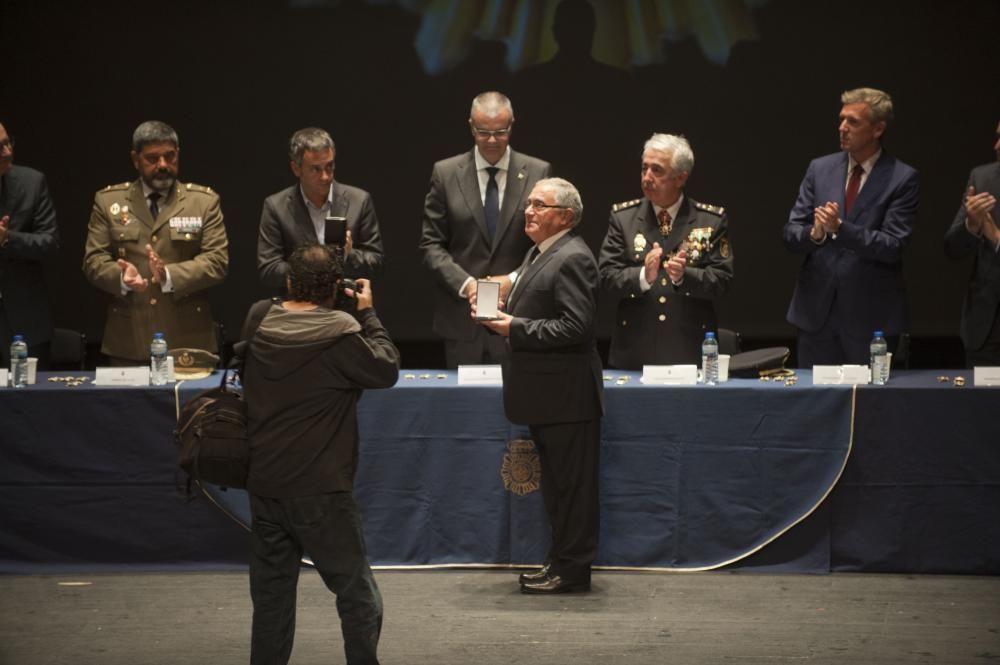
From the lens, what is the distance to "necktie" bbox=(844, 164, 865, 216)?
5.64m

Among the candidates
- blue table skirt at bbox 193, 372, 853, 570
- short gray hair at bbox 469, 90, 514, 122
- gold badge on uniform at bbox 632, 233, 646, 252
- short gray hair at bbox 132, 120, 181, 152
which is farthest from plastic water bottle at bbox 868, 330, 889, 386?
short gray hair at bbox 132, 120, 181, 152

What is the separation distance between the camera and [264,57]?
25.9ft

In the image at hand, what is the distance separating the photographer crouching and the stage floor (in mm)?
565

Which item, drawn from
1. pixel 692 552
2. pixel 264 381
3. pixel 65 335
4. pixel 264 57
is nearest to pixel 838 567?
pixel 692 552

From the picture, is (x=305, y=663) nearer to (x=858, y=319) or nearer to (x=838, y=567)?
(x=838, y=567)

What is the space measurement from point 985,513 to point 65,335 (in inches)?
153

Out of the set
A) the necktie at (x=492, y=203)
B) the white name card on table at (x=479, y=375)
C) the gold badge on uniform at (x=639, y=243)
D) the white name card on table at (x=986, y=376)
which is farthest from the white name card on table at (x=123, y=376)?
the white name card on table at (x=986, y=376)

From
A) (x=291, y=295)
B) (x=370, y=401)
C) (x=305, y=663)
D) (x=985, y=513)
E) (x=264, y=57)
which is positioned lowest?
(x=305, y=663)

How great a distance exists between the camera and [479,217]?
5.74 m

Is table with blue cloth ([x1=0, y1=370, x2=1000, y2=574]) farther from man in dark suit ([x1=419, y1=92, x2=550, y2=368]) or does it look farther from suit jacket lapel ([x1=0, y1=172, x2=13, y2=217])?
suit jacket lapel ([x1=0, y1=172, x2=13, y2=217])

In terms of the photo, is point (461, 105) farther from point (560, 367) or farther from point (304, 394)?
point (304, 394)

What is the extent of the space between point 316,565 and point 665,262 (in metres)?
2.11

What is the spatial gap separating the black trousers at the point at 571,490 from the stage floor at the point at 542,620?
15 cm

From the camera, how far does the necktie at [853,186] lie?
5.64m
